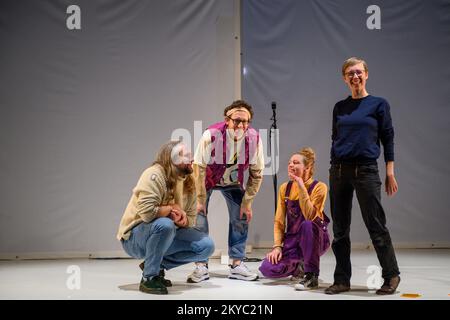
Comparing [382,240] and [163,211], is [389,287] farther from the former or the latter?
[163,211]

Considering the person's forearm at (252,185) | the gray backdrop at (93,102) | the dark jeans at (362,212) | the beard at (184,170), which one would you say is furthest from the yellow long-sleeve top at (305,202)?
the gray backdrop at (93,102)

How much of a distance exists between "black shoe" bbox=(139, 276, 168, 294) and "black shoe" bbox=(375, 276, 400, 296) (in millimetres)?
1307

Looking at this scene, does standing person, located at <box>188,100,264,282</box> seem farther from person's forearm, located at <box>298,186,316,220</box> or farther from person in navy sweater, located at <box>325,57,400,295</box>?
person in navy sweater, located at <box>325,57,400,295</box>

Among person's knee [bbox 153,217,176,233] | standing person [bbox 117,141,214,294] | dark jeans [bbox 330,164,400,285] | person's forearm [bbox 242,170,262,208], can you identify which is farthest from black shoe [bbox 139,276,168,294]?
dark jeans [bbox 330,164,400,285]

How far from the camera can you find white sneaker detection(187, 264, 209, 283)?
155 inches

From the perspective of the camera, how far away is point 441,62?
19.9 feet

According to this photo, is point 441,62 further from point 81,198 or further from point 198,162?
point 81,198

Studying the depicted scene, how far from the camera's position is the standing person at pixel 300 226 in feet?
12.3

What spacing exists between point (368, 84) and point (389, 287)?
123 inches

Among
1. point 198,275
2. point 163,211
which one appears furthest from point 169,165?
point 198,275

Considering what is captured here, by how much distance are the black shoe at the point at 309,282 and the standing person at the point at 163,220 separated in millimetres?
638

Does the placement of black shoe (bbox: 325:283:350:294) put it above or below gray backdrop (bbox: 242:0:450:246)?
below

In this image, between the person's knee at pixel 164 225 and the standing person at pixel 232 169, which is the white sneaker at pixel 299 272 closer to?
the standing person at pixel 232 169

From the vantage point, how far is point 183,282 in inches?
156
